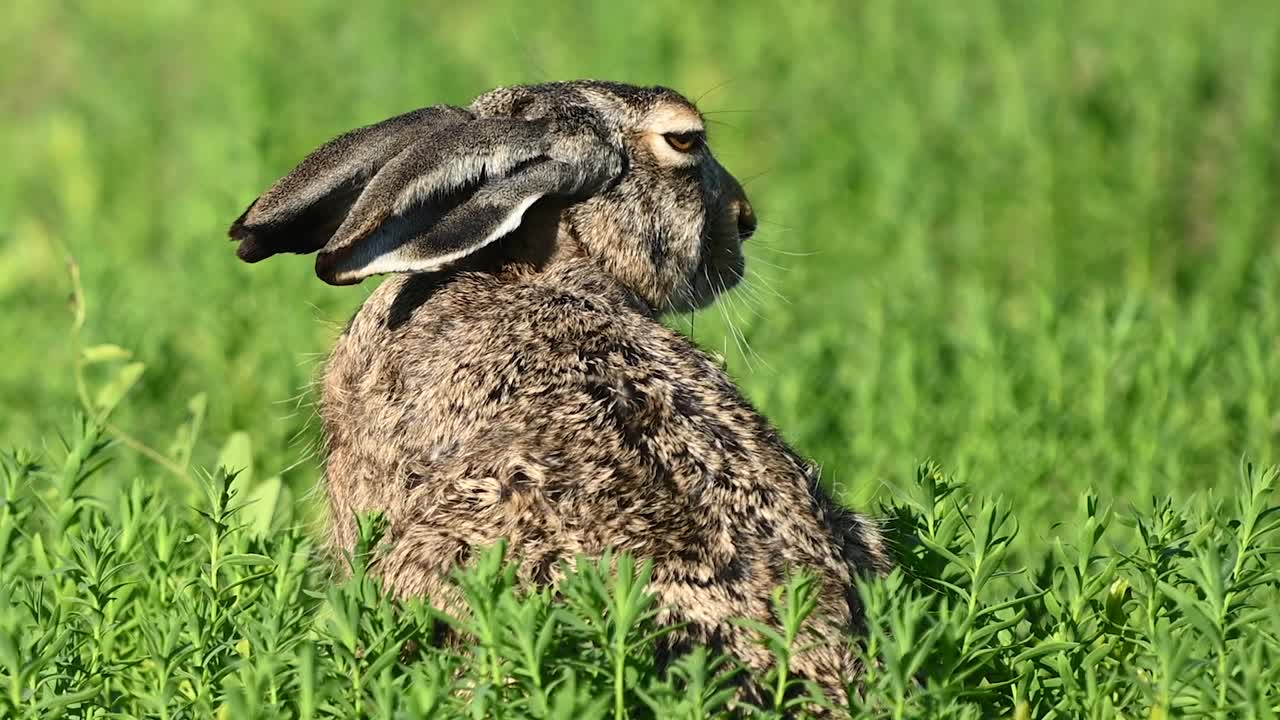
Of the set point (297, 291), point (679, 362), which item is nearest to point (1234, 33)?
point (297, 291)

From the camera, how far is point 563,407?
383 cm

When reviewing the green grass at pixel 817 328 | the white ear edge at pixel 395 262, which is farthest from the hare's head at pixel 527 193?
the green grass at pixel 817 328

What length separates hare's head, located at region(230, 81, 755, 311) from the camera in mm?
4152

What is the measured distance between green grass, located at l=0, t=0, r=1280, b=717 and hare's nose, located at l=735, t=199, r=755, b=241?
21cm

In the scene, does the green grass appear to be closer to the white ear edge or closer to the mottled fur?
the mottled fur

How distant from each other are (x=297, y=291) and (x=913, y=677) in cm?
476

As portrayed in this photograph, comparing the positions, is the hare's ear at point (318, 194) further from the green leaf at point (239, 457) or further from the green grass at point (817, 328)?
the green leaf at point (239, 457)

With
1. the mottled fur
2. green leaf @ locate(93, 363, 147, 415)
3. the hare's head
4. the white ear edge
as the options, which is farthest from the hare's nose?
green leaf @ locate(93, 363, 147, 415)

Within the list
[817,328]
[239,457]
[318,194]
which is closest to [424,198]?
[318,194]

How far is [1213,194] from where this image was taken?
32.3 feet

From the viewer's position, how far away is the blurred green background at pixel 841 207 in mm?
6320

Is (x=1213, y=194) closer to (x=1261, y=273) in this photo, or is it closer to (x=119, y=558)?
(x=1261, y=273)

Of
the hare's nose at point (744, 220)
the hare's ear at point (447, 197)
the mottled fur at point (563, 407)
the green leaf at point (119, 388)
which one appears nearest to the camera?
the mottled fur at point (563, 407)

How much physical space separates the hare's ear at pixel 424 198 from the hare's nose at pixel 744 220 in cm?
85
